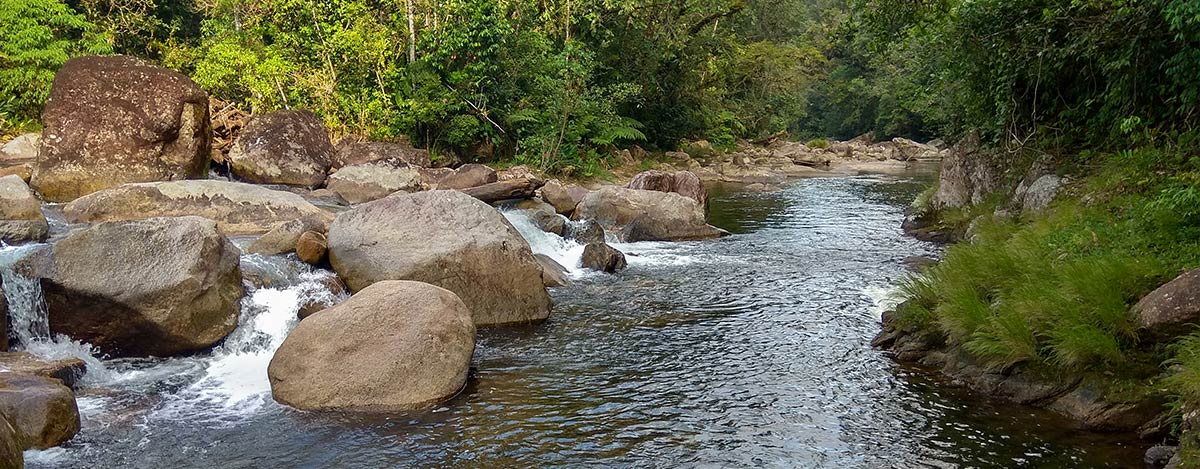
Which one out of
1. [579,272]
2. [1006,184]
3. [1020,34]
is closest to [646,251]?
[579,272]

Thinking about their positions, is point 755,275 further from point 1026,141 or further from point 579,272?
point 1026,141

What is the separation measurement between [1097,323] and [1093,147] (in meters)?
6.55

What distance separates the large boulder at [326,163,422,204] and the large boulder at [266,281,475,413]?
12.3 m

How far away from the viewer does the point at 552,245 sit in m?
18.0

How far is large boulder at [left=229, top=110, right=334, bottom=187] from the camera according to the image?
22375mm

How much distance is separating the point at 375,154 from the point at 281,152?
3.03 metres

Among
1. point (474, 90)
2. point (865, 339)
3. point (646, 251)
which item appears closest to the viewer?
point (865, 339)

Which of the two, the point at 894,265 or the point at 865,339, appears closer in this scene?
the point at 865,339

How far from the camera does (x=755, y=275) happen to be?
1559 centimetres

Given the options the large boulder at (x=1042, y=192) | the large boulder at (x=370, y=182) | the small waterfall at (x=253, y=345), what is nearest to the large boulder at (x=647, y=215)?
the large boulder at (x=370, y=182)

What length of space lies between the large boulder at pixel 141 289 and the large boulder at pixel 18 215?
10.0ft

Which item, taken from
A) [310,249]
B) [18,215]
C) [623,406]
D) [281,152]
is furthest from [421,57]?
[623,406]

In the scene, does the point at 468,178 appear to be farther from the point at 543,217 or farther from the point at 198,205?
the point at 198,205

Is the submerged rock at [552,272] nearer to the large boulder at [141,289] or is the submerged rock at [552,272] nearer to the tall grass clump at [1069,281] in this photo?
the large boulder at [141,289]
